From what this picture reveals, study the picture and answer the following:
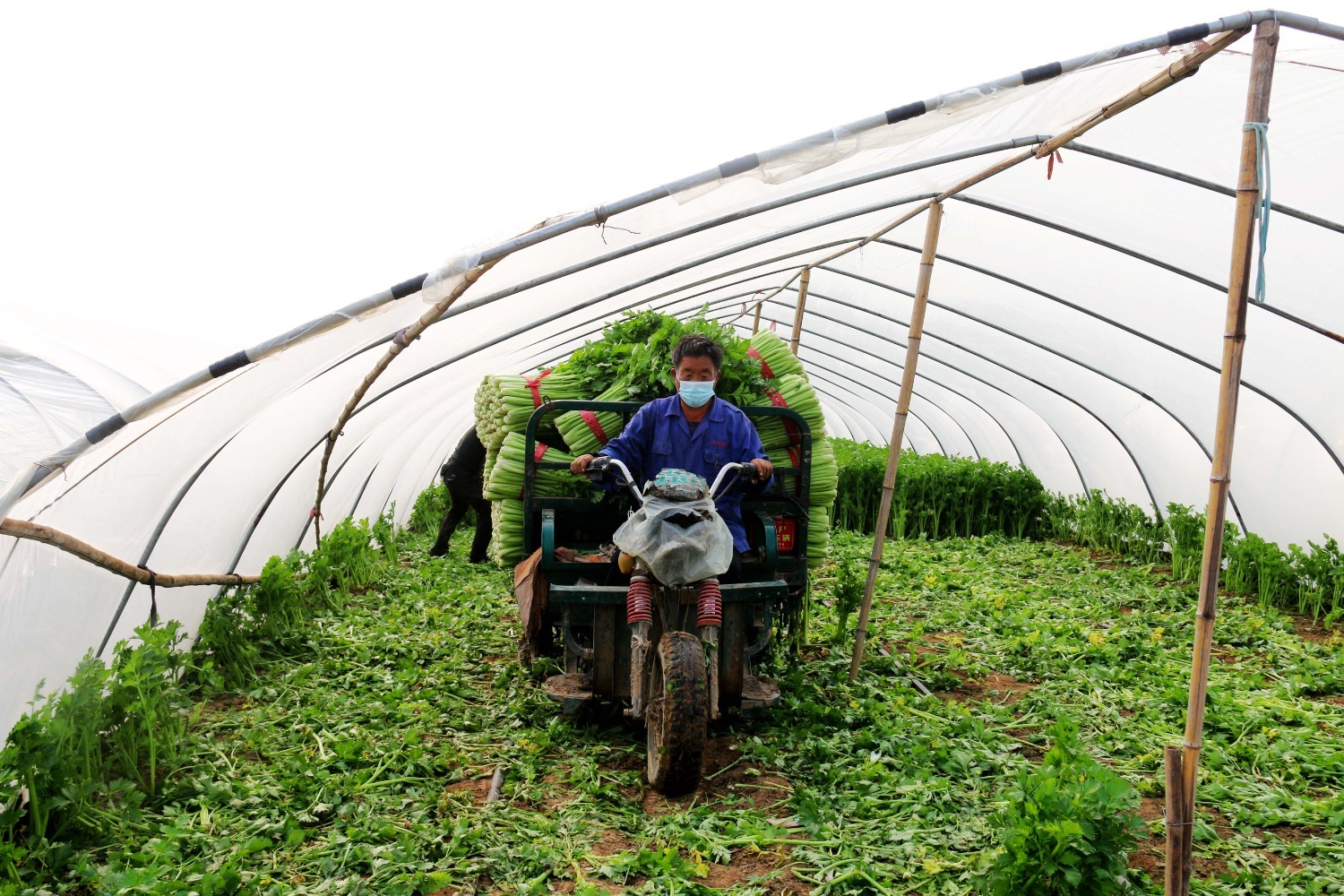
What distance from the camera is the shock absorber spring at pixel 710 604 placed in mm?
4273

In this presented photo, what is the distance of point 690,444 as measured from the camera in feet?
16.3

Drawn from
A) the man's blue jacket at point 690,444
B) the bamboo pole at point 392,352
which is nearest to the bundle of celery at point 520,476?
the man's blue jacket at point 690,444

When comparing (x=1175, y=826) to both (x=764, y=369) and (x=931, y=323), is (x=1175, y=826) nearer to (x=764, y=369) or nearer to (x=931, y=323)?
(x=764, y=369)

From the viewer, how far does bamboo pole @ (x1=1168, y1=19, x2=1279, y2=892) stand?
3.02 metres

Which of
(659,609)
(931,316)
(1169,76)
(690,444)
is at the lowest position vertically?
(659,609)

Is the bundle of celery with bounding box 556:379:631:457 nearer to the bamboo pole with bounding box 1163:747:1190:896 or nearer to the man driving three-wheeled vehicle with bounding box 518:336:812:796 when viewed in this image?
the man driving three-wheeled vehicle with bounding box 518:336:812:796

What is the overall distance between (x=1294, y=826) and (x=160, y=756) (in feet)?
15.8

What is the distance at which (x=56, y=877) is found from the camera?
3383mm

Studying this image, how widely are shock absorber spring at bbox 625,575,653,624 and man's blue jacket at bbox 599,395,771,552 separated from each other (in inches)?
27.3

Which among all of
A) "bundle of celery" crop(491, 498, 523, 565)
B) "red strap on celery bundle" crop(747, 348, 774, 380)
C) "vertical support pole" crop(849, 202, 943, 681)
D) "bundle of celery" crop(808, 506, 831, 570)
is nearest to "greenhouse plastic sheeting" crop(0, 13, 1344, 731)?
"vertical support pole" crop(849, 202, 943, 681)

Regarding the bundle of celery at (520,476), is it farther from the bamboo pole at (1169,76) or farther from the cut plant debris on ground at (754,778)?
the bamboo pole at (1169,76)

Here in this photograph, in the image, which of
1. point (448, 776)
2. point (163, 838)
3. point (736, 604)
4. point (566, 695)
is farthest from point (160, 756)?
point (736, 604)

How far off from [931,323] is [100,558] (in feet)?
28.2

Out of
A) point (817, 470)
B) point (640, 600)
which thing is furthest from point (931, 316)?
point (640, 600)
